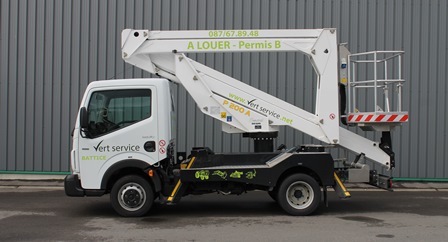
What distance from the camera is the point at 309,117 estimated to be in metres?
8.01

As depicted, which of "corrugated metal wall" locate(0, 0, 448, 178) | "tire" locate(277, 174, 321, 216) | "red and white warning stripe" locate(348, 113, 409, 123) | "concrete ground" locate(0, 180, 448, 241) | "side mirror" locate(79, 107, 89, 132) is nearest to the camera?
"concrete ground" locate(0, 180, 448, 241)

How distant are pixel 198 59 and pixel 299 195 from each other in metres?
6.11

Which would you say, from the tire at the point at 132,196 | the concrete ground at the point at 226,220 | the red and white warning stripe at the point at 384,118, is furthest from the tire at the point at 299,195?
the tire at the point at 132,196

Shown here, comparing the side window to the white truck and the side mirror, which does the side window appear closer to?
the white truck

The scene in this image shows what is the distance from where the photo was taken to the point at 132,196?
755 centimetres

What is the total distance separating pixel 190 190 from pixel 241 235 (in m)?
1.69

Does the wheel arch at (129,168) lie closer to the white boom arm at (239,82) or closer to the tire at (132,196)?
the tire at (132,196)

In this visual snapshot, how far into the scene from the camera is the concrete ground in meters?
6.43

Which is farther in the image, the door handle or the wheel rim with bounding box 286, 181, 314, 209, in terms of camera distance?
the wheel rim with bounding box 286, 181, 314, 209

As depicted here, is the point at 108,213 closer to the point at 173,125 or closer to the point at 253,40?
the point at 173,125

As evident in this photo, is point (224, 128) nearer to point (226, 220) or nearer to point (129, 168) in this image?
point (226, 220)

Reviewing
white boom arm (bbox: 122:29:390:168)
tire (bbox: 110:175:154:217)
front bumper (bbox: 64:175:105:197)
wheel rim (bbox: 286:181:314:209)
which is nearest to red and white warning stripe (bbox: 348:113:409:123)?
white boom arm (bbox: 122:29:390:168)

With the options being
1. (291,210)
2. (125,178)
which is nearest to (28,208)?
(125,178)

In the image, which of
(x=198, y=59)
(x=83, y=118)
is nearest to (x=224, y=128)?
(x=83, y=118)
